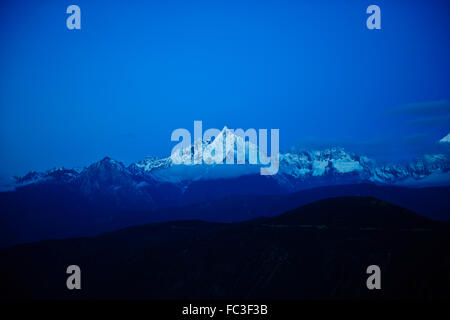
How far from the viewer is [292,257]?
17250 centimetres

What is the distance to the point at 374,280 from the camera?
154 meters

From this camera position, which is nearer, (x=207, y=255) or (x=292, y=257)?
(x=292, y=257)
